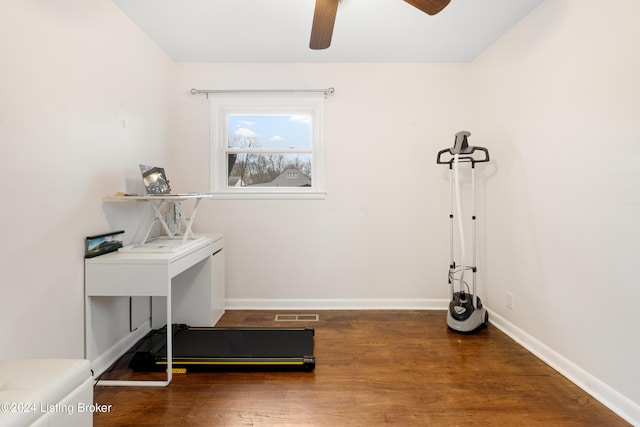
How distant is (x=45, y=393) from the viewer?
3.59 feet

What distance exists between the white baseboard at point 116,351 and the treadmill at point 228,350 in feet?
0.26

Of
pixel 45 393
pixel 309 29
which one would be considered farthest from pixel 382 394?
pixel 309 29

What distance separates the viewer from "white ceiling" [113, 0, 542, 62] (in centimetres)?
228

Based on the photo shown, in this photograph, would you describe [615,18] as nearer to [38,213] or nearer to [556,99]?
[556,99]

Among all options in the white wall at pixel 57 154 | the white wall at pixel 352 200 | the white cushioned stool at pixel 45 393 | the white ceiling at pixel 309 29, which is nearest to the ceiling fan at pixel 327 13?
the white ceiling at pixel 309 29

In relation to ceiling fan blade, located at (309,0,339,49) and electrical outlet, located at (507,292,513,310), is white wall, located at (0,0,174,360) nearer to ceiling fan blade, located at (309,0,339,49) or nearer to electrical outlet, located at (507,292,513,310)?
ceiling fan blade, located at (309,0,339,49)

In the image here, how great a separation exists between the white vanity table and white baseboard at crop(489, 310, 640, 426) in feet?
8.19

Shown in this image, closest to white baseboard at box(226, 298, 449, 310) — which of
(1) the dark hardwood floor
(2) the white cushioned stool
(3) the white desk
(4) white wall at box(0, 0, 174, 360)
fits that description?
(1) the dark hardwood floor

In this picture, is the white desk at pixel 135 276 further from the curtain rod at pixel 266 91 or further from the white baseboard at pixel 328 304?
A: the curtain rod at pixel 266 91

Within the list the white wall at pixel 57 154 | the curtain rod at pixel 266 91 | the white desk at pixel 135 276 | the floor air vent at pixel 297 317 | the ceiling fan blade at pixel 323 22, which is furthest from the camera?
the curtain rod at pixel 266 91

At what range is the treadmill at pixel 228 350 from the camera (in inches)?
83.0

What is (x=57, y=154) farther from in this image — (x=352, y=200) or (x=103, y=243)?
(x=352, y=200)

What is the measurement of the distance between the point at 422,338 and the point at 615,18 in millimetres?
2378

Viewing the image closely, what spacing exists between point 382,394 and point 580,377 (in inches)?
48.2
